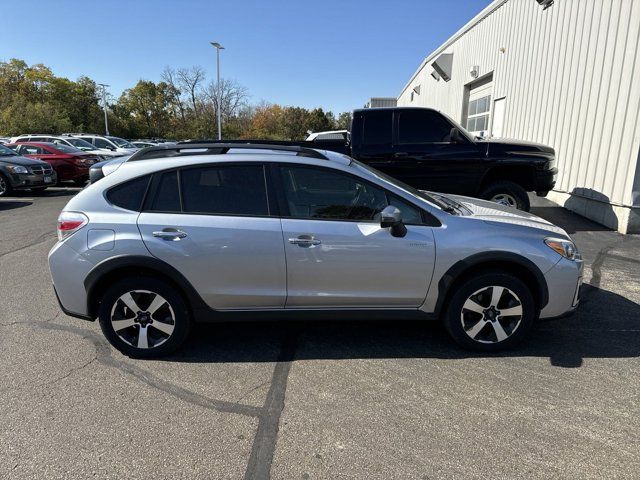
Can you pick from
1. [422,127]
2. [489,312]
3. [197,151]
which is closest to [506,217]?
[489,312]

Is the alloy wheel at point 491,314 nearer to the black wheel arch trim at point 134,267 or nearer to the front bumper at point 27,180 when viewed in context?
the black wheel arch trim at point 134,267

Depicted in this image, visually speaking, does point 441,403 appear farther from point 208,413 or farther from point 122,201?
point 122,201

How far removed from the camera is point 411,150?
299 inches

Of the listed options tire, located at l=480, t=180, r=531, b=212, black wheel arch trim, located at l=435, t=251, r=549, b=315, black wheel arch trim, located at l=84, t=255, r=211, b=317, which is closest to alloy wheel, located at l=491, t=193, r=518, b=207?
tire, located at l=480, t=180, r=531, b=212

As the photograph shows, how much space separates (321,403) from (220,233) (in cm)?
146

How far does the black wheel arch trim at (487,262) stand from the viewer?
11.1 ft

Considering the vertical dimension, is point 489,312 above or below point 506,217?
below

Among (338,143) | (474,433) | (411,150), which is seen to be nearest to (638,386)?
(474,433)

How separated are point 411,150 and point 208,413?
595 cm

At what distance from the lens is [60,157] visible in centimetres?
1479

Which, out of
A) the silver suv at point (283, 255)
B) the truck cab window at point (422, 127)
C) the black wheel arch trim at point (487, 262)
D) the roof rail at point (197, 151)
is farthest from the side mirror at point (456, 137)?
the black wheel arch trim at point (487, 262)

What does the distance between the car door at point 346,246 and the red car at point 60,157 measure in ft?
46.7

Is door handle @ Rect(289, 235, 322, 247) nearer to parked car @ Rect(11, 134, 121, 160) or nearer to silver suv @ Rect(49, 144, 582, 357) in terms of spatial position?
silver suv @ Rect(49, 144, 582, 357)

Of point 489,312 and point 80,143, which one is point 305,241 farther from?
point 80,143
